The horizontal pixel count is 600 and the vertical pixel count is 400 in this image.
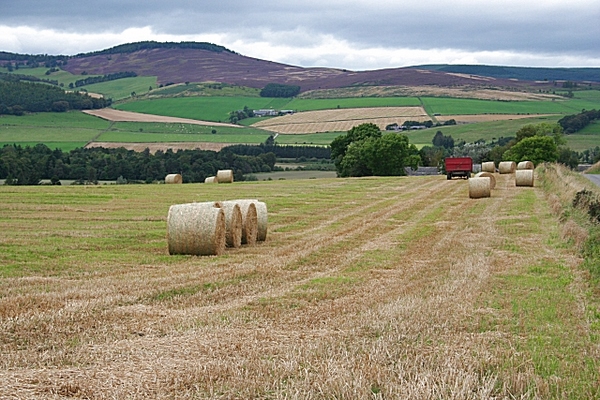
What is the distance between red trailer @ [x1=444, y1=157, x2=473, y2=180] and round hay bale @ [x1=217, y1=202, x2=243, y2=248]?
36896mm

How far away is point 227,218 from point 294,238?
116 inches

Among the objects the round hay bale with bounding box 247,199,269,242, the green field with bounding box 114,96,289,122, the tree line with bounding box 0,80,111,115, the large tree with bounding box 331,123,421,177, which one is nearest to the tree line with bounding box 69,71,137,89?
the green field with bounding box 114,96,289,122

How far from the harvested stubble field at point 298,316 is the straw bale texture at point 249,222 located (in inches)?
14.4

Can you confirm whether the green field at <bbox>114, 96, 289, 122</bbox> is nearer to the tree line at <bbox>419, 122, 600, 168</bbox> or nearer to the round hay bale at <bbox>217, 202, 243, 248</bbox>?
the tree line at <bbox>419, 122, 600, 168</bbox>

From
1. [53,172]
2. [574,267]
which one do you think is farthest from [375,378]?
[53,172]

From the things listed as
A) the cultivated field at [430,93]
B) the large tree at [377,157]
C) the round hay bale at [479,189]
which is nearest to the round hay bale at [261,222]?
the round hay bale at [479,189]

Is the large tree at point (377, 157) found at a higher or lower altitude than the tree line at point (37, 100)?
lower

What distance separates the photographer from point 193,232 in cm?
1603

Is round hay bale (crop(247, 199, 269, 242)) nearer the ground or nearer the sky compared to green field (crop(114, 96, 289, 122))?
nearer the ground

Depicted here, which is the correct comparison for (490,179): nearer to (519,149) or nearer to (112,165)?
(112,165)

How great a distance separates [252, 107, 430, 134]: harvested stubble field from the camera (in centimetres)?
11100

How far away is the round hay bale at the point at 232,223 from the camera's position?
17.3 meters

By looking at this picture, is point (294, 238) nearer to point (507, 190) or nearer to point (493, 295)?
point (493, 295)

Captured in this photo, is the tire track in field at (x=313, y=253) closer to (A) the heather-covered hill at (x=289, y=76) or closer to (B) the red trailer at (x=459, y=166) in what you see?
(B) the red trailer at (x=459, y=166)
